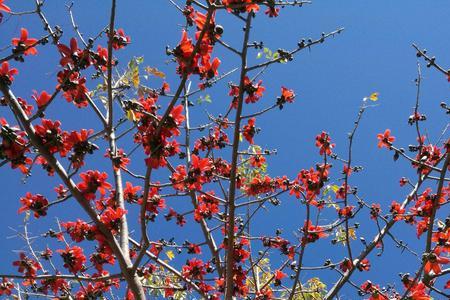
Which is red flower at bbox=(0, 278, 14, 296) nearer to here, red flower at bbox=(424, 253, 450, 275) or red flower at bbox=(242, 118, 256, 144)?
red flower at bbox=(242, 118, 256, 144)

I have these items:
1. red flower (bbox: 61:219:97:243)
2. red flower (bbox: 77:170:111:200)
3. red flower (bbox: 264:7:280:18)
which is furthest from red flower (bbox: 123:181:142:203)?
red flower (bbox: 264:7:280:18)

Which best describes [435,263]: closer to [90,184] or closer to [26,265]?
[90,184]

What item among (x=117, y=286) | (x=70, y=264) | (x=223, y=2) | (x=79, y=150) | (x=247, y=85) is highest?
(x=247, y=85)

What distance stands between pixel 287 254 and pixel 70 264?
2.45 metres

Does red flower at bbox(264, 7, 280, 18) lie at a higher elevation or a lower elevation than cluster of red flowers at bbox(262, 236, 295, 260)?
higher

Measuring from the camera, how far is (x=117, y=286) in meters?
5.64

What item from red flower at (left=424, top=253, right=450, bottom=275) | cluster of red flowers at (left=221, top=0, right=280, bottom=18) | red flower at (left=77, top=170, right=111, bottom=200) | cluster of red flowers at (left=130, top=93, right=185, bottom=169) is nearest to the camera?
cluster of red flowers at (left=221, top=0, right=280, bottom=18)

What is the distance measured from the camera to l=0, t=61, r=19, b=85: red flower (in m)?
2.99

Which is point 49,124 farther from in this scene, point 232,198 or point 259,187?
point 259,187

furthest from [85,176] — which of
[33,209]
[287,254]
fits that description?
[287,254]

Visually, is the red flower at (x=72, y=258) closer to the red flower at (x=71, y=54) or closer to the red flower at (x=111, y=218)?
the red flower at (x=111, y=218)

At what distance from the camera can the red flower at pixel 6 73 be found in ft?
9.82

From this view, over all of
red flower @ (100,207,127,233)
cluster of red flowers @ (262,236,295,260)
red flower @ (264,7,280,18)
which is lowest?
red flower @ (100,207,127,233)

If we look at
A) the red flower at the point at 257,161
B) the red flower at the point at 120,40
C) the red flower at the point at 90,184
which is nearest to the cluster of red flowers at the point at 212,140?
the red flower at the point at 257,161
